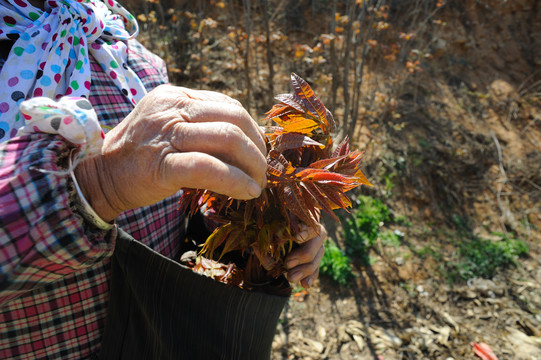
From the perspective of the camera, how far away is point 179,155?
31.3 inches

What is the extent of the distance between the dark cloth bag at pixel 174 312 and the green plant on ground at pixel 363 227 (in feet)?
11.4

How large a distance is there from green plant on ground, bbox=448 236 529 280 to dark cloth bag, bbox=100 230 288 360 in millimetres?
4108

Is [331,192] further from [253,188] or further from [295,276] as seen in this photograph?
[295,276]

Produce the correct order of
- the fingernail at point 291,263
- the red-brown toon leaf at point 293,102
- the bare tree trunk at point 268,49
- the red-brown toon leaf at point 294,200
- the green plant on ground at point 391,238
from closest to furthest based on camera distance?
the red-brown toon leaf at point 294,200, the red-brown toon leaf at point 293,102, the fingernail at point 291,263, the bare tree trunk at point 268,49, the green plant on ground at point 391,238

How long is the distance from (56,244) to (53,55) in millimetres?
735

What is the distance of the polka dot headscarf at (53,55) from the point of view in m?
1.03

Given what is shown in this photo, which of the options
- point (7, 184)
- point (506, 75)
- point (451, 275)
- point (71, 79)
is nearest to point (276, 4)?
point (506, 75)

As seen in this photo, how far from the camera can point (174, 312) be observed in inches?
46.1

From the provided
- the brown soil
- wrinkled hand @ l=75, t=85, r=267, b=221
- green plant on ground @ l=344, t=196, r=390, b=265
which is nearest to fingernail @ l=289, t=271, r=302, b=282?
wrinkled hand @ l=75, t=85, r=267, b=221

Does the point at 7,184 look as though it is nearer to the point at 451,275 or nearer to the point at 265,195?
the point at 265,195

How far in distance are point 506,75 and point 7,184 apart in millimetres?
8910

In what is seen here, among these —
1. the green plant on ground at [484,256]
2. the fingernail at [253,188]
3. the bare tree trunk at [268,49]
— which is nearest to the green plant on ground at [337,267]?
the green plant on ground at [484,256]

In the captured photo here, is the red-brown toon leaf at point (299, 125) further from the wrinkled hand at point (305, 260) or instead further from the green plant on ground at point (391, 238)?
the green plant on ground at point (391, 238)

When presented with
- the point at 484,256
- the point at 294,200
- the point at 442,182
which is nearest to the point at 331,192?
the point at 294,200
